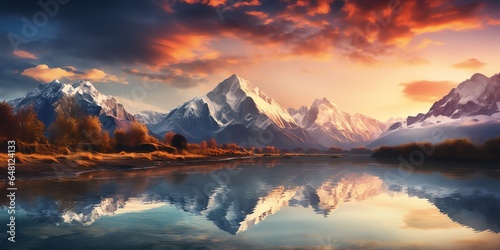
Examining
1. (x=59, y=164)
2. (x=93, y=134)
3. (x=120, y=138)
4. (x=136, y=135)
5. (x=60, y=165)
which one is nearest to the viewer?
(x=60, y=165)

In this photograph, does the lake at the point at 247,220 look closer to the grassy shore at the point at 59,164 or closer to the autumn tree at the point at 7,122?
the grassy shore at the point at 59,164

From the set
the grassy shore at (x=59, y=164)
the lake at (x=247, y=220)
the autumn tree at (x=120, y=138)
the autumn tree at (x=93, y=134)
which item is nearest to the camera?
the lake at (x=247, y=220)

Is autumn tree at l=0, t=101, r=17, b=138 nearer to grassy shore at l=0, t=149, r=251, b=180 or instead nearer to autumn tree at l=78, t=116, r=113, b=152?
grassy shore at l=0, t=149, r=251, b=180

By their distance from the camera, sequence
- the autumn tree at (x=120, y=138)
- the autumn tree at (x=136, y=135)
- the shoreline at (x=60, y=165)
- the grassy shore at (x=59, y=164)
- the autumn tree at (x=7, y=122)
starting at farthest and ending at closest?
the autumn tree at (x=136, y=135), the autumn tree at (x=120, y=138), the autumn tree at (x=7, y=122), the grassy shore at (x=59, y=164), the shoreline at (x=60, y=165)

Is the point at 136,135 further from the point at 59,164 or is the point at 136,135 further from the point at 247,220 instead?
the point at 247,220

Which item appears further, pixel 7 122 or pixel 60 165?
pixel 7 122

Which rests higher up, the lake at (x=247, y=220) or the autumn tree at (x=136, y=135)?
the autumn tree at (x=136, y=135)

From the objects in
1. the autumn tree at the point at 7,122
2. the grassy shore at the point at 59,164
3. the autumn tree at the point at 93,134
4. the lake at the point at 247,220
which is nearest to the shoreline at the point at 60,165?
the grassy shore at the point at 59,164

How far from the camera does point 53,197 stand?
129ft

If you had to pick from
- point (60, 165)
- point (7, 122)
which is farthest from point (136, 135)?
point (60, 165)

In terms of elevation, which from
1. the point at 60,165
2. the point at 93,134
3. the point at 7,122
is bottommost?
the point at 60,165

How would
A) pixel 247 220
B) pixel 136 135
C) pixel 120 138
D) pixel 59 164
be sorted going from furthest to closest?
pixel 136 135, pixel 120 138, pixel 59 164, pixel 247 220

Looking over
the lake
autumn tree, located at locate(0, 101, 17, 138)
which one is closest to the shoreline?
the lake

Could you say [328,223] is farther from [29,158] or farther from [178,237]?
[29,158]
